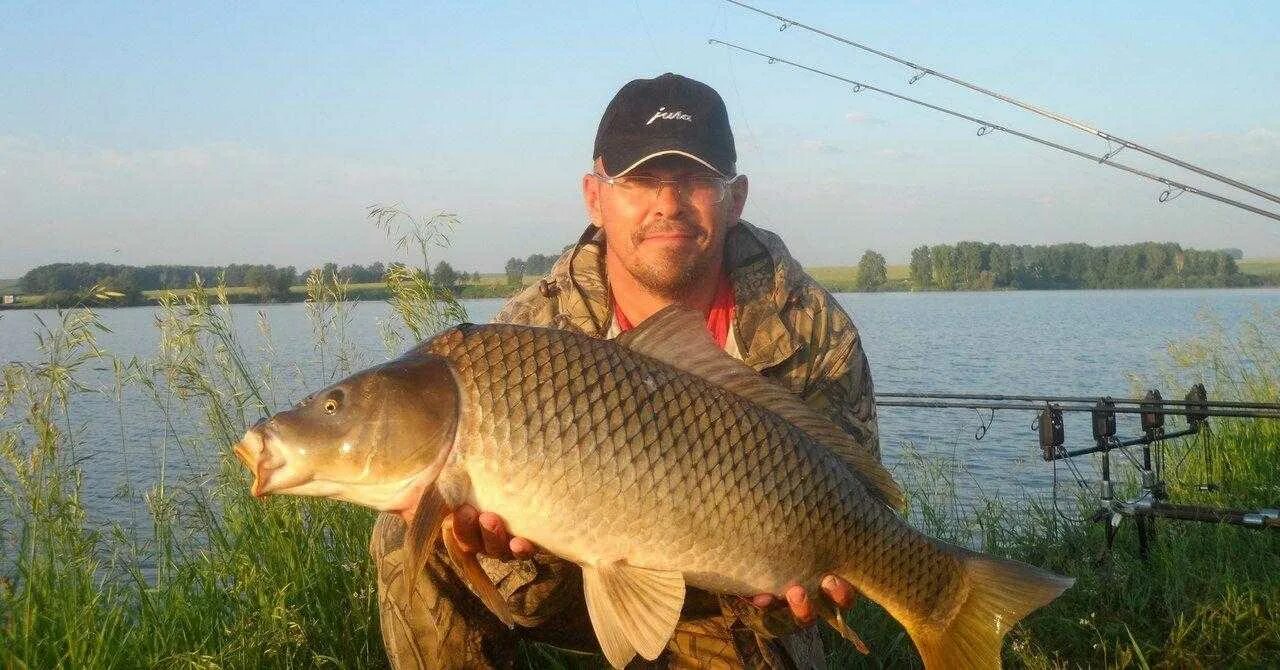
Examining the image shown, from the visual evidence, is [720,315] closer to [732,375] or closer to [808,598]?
[732,375]

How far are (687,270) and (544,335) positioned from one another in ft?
3.21

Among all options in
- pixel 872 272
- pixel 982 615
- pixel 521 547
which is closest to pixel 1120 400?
pixel 982 615

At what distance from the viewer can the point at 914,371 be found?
11.2 meters

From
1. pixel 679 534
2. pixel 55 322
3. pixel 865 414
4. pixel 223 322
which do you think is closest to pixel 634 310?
pixel 865 414

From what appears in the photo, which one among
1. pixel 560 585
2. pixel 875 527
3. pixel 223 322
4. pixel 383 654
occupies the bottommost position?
pixel 383 654

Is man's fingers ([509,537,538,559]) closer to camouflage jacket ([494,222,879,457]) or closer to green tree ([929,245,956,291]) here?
camouflage jacket ([494,222,879,457])

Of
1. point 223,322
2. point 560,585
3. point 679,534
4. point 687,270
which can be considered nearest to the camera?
point 679,534

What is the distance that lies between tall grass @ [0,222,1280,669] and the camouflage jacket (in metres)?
0.79

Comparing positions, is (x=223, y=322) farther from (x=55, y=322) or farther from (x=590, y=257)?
(x=590, y=257)

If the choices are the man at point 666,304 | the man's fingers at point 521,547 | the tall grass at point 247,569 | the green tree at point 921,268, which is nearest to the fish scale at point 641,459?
the man's fingers at point 521,547

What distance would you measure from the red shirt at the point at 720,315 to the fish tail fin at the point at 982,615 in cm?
102

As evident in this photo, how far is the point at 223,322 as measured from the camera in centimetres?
349

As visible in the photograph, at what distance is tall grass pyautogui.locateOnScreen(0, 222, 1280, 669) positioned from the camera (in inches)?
102

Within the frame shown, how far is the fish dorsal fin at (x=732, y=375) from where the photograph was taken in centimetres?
205
